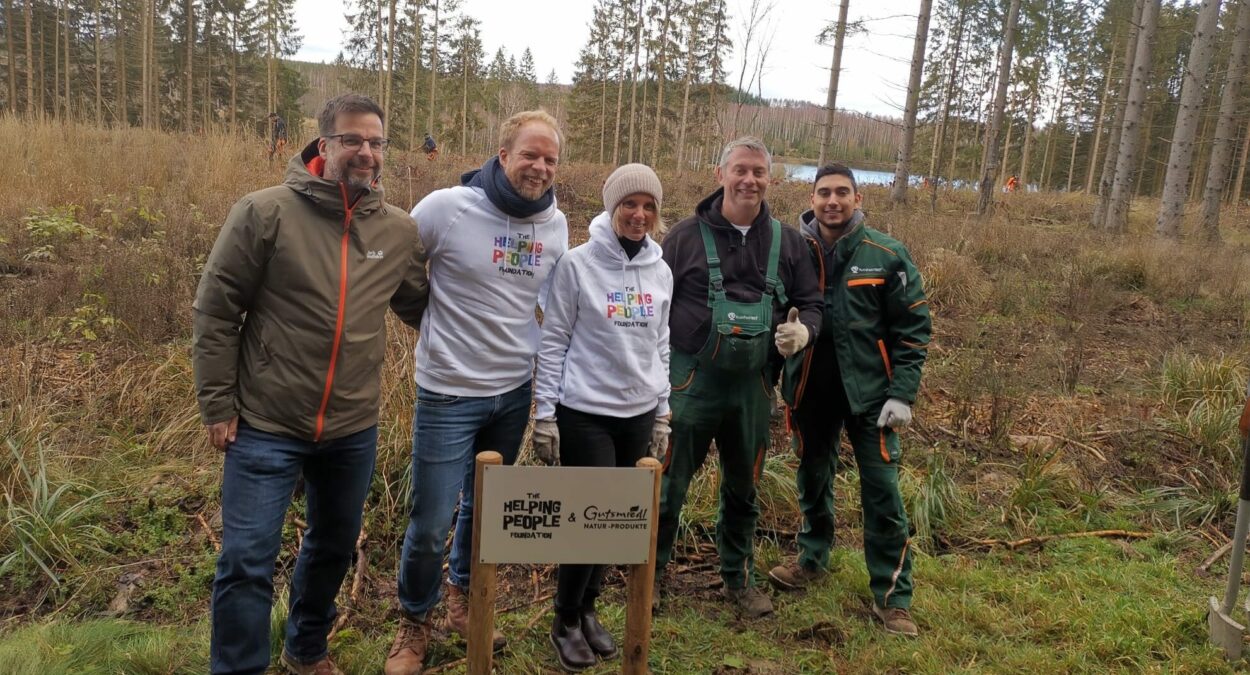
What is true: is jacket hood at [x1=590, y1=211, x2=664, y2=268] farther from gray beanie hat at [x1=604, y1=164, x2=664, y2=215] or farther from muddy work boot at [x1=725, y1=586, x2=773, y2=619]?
muddy work boot at [x1=725, y1=586, x2=773, y2=619]

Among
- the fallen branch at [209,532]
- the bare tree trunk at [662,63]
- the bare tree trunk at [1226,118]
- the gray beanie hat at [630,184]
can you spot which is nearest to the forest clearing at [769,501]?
the fallen branch at [209,532]

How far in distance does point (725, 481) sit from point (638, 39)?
3693cm

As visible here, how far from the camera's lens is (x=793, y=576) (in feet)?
12.5

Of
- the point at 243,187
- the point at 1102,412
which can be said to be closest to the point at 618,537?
the point at 1102,412

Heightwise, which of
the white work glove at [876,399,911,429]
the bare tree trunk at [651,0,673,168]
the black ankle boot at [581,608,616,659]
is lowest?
the black ankle boot at [581,608,616,659]

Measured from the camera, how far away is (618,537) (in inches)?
93.9

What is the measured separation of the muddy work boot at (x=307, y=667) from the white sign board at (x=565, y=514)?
1.06 m

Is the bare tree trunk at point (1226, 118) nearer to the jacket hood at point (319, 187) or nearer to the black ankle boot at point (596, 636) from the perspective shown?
the black ankle boot at point (596, 636)

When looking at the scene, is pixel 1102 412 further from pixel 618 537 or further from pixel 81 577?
pixel 81 577

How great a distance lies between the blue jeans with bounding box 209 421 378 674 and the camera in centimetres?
231

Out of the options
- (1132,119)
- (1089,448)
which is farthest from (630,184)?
(1132,119)

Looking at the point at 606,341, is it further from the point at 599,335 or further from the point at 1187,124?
the point at 1187,124

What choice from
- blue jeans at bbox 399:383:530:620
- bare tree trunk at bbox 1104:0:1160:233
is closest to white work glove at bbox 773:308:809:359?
blue jeans at bbox 399:383:530:620

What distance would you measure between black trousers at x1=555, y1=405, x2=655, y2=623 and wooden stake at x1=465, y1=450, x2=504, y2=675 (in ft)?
1.78
